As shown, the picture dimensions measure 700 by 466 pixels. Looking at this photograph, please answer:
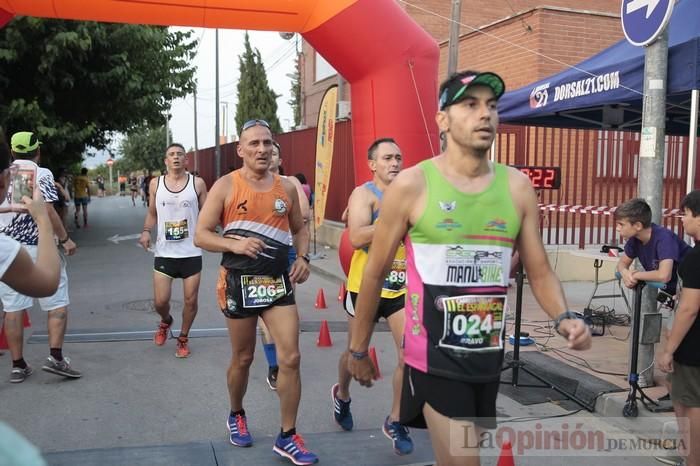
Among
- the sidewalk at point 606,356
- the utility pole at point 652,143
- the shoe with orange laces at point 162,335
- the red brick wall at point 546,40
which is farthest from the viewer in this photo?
the red brick wall at point 546,40

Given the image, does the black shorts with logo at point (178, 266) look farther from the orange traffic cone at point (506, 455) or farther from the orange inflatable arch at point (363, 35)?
the orange traffic cone at point (506, 455)

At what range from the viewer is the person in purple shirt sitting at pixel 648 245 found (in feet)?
16.0

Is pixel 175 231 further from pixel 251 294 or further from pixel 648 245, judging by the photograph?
pixel 648 245

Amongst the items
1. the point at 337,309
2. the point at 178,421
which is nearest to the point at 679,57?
the point at 178,421

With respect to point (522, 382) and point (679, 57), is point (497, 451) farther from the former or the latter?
point (679, 57)

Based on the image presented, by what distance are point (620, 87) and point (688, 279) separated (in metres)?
3.01

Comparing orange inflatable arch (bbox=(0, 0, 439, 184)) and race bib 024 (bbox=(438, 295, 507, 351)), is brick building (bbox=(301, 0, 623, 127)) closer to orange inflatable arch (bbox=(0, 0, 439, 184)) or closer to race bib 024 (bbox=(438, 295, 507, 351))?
orange inflatable arch (bbox=(0, 0, 439, 184))

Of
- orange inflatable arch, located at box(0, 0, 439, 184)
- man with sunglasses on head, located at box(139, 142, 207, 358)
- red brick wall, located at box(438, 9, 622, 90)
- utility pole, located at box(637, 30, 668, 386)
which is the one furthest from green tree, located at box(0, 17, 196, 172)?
utility pole, located at box(637, 30, 668, 386)

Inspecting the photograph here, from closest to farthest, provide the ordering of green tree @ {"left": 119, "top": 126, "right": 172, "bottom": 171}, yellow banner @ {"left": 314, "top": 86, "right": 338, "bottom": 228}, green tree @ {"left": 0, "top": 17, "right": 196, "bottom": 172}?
yellow banner @ {"left": 314, "top": 86, "right": 338, "bottom": 228}
green tree @ {"left": 0, "top": 17, "right": 196, "bottom": 172}
green tree @ {"left": 119, "top": 126, "right": 172, "bottom": 171}

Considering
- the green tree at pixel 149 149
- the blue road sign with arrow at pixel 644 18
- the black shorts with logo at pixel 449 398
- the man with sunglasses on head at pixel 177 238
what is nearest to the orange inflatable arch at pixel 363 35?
the man with sunglasses on head at pixel 177 238

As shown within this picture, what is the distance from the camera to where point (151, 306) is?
8.98 meters

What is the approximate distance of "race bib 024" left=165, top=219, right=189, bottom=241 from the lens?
6.48 meters

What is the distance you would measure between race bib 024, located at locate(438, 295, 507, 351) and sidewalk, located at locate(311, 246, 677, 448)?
2.66 meters

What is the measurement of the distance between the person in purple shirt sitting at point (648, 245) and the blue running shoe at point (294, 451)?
8.81ft
